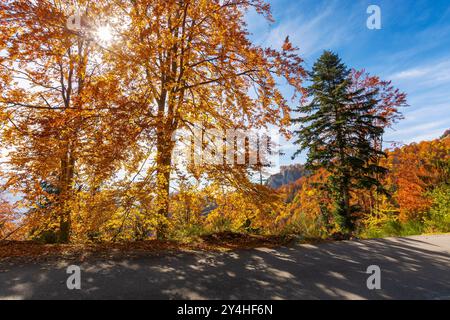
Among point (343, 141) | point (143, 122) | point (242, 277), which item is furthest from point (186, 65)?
point (343, 141)

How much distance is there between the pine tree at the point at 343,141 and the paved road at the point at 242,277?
11580mm

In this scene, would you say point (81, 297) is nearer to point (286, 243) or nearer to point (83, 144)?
point (83, 144)

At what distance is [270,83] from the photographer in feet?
21.0

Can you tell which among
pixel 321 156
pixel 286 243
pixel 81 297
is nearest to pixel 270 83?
pixel 286 243

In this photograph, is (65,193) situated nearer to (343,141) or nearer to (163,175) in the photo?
(163,175)

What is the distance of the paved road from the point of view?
3.00m

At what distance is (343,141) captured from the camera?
16.5m

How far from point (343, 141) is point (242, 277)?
1542 cm

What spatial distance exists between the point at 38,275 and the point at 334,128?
17.2m

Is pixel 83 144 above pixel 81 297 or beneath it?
above

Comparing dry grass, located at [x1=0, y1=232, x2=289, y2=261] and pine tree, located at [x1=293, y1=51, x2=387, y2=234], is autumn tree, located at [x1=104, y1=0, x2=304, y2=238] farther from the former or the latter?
pine tree, located at [x1=293, y1=51, x2=387, y2=234]

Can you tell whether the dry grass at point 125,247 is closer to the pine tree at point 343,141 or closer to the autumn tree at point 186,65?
the autumn tree at point 186,65

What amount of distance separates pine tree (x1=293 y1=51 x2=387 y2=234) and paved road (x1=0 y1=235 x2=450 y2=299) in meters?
11.6

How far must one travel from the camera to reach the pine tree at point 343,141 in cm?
1598
